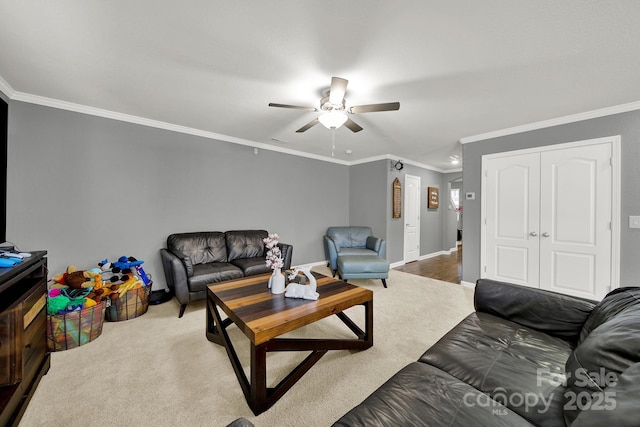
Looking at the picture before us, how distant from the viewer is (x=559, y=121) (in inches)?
119

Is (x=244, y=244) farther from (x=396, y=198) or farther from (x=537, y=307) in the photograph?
(x=537, y=307)

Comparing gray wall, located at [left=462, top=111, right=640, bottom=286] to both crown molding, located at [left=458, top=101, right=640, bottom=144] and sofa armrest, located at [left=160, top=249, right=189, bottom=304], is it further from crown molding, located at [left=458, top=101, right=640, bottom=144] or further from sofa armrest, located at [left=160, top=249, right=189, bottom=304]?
sofa armrest, located at [left=160, top=249, right=189, bottom=304]

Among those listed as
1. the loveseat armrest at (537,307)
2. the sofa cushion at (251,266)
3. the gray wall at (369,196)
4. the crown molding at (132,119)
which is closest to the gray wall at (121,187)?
the crown molding at (132,119)

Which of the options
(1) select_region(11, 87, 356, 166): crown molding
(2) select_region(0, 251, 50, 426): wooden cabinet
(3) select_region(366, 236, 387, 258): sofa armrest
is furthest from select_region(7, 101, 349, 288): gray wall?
(3) select_region(366, 236, 387, 258): sofa armrest

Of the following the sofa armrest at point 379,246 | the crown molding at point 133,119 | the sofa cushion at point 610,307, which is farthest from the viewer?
the sofa armrest at point 379,246

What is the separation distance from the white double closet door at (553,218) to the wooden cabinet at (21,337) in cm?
481

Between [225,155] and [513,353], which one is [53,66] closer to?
[225,155]

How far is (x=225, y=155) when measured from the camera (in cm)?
392

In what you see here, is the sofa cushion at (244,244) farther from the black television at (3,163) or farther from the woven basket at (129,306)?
the black television at (3,163)

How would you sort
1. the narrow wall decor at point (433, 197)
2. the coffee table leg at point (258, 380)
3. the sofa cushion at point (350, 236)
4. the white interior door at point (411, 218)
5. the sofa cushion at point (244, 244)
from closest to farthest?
1. the coffee table leg at point (258, 380)
2. the sofa cushion at point (244, 244)
3. the sofa cushion at point (350, 236)
4. the white interior door at point (411, 218)
5. the narrow wall decor at point (433, 197)

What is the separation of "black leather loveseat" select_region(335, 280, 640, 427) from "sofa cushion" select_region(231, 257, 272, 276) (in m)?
2.35

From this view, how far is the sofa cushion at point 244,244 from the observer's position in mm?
3614

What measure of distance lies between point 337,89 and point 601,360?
→ 6.96 ft

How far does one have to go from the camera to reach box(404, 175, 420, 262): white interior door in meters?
5.47
